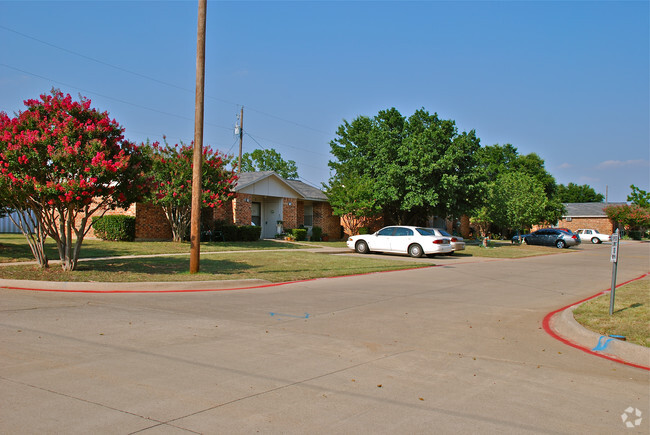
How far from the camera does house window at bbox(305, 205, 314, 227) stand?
35737 millimetres

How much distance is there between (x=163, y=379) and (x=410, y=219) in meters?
33.4

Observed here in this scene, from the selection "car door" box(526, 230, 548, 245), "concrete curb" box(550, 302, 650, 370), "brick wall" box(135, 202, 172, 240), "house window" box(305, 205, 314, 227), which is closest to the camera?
"concrete curb" box(550, 302, 650, 370)

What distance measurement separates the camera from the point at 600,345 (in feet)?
22.7

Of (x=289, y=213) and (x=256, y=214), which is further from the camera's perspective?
(x=289, y=213)

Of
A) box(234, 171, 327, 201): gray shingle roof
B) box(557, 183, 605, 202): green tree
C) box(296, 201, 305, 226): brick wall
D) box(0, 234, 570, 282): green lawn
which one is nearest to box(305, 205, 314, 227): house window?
box(296, 201, 305, 226): brick wall

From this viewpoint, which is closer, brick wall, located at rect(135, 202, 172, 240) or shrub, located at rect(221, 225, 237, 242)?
brick wall, located at rect(135, 202, 172, 240)

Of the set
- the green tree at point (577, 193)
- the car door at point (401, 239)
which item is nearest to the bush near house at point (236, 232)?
the car door at point (401, 239)

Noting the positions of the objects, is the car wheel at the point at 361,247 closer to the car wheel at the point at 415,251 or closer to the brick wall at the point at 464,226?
the car wheel at the point at 415,251

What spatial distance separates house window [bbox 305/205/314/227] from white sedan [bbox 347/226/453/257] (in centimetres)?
1070

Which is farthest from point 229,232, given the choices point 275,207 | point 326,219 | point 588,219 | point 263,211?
point 588,219

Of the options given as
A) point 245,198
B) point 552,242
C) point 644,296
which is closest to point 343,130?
point 245,198

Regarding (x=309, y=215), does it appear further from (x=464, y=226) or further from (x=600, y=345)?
(x=600, y=345)

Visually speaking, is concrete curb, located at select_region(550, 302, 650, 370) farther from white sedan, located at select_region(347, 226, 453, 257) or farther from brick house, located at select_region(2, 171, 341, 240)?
brick house, located at select_region(2, 171, 341, 240)

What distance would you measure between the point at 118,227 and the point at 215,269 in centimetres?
1094
